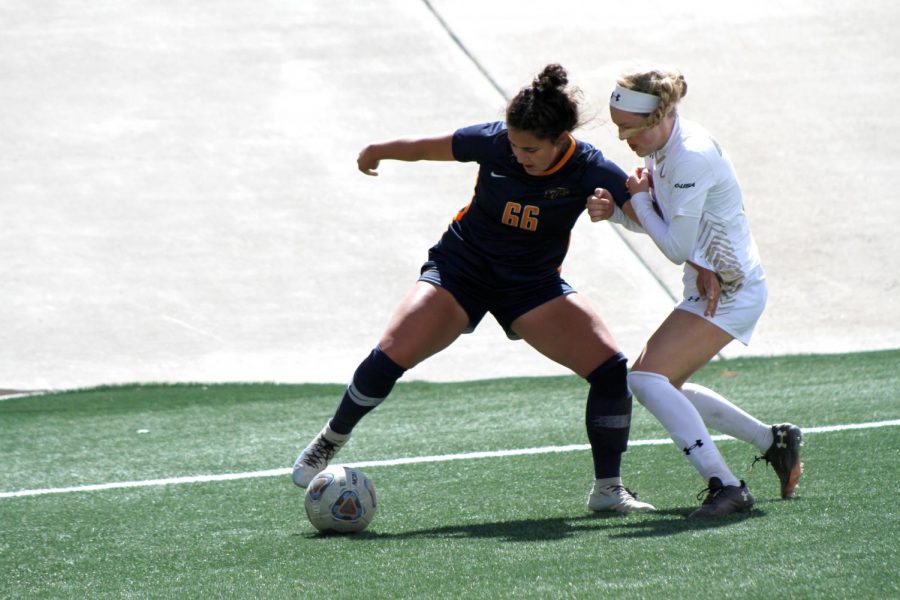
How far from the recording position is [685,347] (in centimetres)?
455

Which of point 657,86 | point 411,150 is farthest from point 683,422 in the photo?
point 411,150

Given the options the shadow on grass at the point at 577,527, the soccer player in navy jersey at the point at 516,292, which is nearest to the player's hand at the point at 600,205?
the soccer player in navy jersey at the point at 516,292

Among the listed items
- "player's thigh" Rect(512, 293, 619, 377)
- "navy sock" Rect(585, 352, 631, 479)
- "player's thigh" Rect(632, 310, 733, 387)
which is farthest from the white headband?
"navy sock" Rect(585, 352, 631, 479)

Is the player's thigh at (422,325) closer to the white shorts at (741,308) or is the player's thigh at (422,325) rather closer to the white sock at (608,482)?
the white sock at (608,482)

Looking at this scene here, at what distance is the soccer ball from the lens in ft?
15.1

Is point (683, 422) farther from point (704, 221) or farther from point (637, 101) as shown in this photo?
point (637, 101)

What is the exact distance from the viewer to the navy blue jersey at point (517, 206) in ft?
15.8

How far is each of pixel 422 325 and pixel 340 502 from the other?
0.74 metres

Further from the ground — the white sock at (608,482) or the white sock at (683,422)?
the white sock at (683,422)

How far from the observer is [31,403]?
28.2ft

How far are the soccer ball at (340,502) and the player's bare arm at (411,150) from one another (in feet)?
4.19

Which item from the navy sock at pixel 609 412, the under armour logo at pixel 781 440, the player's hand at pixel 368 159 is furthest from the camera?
the player's hand at pixel 368 159

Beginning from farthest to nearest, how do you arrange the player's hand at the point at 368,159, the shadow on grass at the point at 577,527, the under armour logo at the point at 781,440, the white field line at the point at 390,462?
1. the white field line at the point at 390,462
2. the player's hand at the point at 368,159
3. the under armour logo at the point at 781,440
4. the shadow on grass at the point at 577,527

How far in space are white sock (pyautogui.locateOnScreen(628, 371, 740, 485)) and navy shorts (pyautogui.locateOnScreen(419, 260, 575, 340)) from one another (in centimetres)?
63
